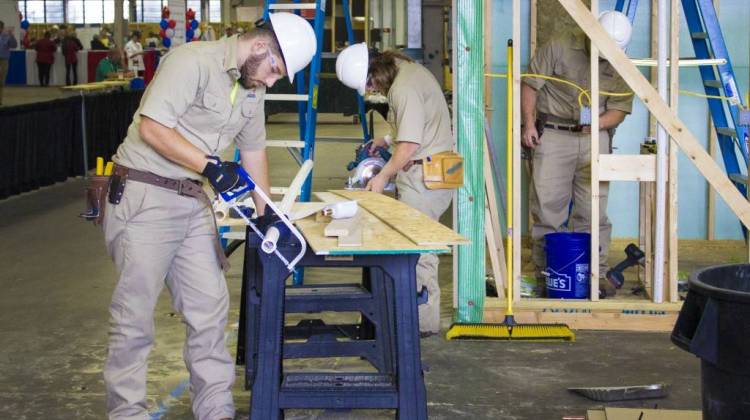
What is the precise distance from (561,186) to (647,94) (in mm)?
1391

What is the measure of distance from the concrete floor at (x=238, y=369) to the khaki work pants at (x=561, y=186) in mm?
864

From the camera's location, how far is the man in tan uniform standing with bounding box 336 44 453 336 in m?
6.50

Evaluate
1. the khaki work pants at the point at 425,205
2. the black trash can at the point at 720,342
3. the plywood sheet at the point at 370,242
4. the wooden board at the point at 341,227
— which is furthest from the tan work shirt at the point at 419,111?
the black trash can at the point at 720,342

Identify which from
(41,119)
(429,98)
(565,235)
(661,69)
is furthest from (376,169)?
(41,119)

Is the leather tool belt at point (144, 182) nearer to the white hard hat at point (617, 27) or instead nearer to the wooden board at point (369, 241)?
the wooden board at point (369, 241)

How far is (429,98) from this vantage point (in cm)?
666

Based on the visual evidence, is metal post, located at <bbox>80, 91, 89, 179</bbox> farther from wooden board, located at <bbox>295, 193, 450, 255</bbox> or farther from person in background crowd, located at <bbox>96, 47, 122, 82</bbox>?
wooden board, located at <bbox>295, 193, 450, 255</bbox>

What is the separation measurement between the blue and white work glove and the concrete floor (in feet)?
4.71

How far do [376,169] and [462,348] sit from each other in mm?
1314

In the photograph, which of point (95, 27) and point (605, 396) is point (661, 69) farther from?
point (95, 27)

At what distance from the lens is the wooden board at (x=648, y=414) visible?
16.0 ft

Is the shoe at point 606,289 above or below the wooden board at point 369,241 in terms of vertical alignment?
below

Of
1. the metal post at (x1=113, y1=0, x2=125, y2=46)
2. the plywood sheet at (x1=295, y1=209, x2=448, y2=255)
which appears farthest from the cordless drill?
the metal post at (x1=113, y1=0, x2=125, y2=46)

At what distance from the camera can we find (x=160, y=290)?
493 cm
